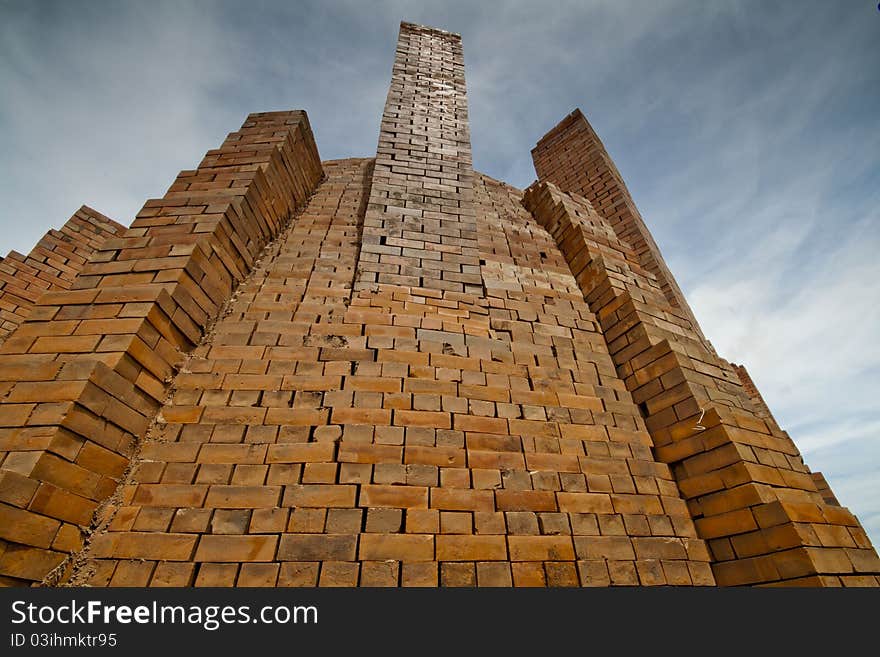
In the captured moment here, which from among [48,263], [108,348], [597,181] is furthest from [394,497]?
[597,181]

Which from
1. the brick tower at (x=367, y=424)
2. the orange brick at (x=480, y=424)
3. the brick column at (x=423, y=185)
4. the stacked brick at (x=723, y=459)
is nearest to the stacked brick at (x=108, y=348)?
the brick tower at (x=367, y=424)

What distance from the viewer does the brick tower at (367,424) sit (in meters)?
1.63

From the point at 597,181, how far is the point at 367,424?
18.5 feet

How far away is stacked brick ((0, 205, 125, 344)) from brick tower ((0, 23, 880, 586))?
3.00m

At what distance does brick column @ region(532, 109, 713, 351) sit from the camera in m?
4.88

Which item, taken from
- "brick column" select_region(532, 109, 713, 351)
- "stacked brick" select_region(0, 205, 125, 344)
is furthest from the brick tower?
"stacked brick" select_region(0, 205, 125, 344)

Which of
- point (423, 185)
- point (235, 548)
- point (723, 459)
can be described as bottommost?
point (235, 548)

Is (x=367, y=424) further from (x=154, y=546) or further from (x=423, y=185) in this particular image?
(x=423, y=185)

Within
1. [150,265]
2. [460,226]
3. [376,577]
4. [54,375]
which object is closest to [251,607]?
[376,577]

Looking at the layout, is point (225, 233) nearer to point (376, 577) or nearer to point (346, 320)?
point (346, 320)

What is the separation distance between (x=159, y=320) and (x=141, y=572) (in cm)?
120

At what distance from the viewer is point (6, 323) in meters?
4.14

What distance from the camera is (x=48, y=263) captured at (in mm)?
4719

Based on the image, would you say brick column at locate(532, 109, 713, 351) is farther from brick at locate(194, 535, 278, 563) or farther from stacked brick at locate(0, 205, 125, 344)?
stacked brick at locate(0, 205, 125, 344)
